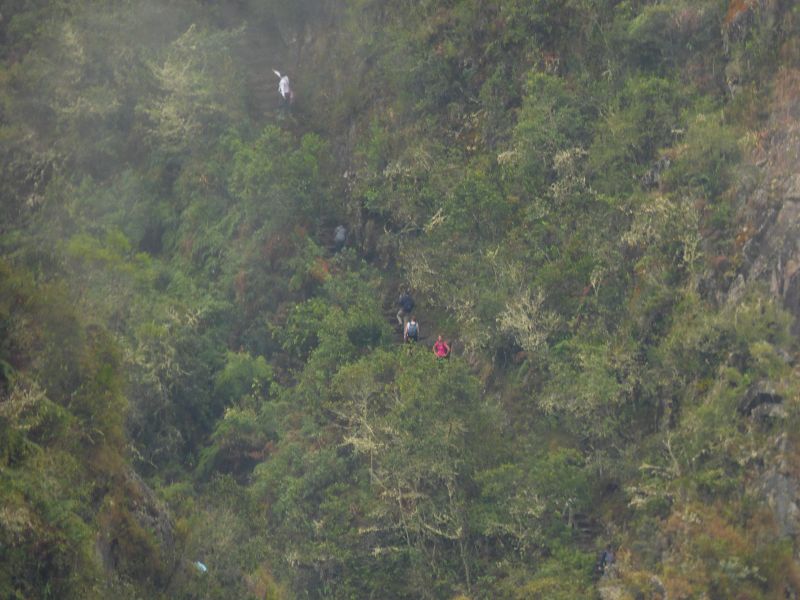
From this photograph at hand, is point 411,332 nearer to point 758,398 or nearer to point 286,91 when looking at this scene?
point 758,398

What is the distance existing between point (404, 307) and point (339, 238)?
12.0ft

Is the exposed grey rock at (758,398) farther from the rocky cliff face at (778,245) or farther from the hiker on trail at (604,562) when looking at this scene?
the hiker on trail at (604,562)

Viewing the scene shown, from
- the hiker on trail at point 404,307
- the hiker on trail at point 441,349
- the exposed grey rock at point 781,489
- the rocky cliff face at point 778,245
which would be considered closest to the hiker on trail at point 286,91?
the hiker on trail at point 404,307

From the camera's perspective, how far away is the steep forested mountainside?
101 ft

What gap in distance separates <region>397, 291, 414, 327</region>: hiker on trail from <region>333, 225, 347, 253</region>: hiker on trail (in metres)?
3.35

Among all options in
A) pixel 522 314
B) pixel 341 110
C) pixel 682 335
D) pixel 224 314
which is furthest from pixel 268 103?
pixel 682 335

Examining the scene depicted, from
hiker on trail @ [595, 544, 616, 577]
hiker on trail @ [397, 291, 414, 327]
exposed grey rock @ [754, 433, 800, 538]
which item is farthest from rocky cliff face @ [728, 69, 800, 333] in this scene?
hiker on trail @ [397, 291, 414, 327]

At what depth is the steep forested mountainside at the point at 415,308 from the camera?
101 feet

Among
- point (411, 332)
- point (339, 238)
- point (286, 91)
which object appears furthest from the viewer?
point (286, 91)

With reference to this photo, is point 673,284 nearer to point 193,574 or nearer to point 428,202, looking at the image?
point 428,202

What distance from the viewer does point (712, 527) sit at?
100 ft

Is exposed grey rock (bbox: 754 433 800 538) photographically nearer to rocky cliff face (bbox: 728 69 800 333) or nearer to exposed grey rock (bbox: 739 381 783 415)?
exposed grey rock (bbox: 739 381 783 415)

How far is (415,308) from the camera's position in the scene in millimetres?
41062

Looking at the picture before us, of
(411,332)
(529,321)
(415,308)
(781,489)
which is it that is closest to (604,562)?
(781,489)
